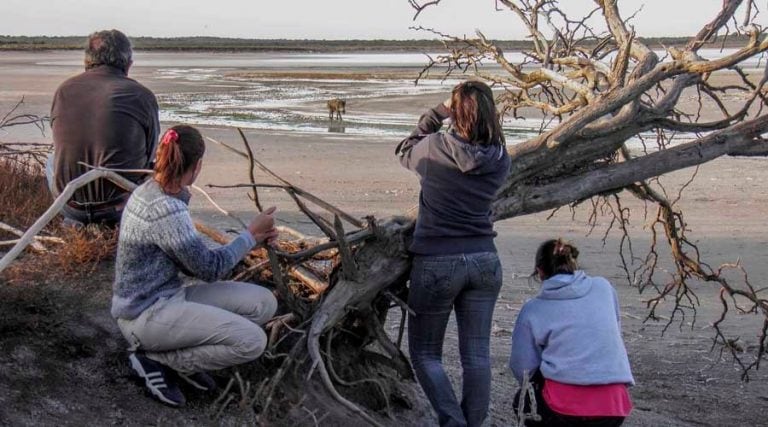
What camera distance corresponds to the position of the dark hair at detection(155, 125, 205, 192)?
4344 millimetres

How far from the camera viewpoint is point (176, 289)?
4.62 meters

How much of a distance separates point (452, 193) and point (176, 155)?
1.27m

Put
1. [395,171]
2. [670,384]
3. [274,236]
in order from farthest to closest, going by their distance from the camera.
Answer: [395,171], [670,384], [274,236]

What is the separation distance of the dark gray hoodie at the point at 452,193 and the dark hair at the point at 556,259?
29 centimetres

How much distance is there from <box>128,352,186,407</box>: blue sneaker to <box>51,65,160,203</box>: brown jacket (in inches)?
59.6

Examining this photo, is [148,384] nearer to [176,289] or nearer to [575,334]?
[176,289]

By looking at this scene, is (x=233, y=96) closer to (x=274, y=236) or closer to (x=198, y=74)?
(x=198, y=74)

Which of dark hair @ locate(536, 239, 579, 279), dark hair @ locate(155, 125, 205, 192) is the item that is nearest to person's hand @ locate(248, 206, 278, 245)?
dark hair @ locate(155, 125, 205, 192)

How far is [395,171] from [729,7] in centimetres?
1016

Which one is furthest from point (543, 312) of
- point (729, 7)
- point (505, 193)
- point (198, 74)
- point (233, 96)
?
point (198, 74)

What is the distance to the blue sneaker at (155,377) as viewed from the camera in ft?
15.4

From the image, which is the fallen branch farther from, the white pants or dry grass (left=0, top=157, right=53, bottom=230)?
dry grass (left=0, top=157, right=53, bottom=230)

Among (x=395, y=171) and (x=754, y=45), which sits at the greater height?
(x=754, y=45)

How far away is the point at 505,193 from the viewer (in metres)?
5.96
